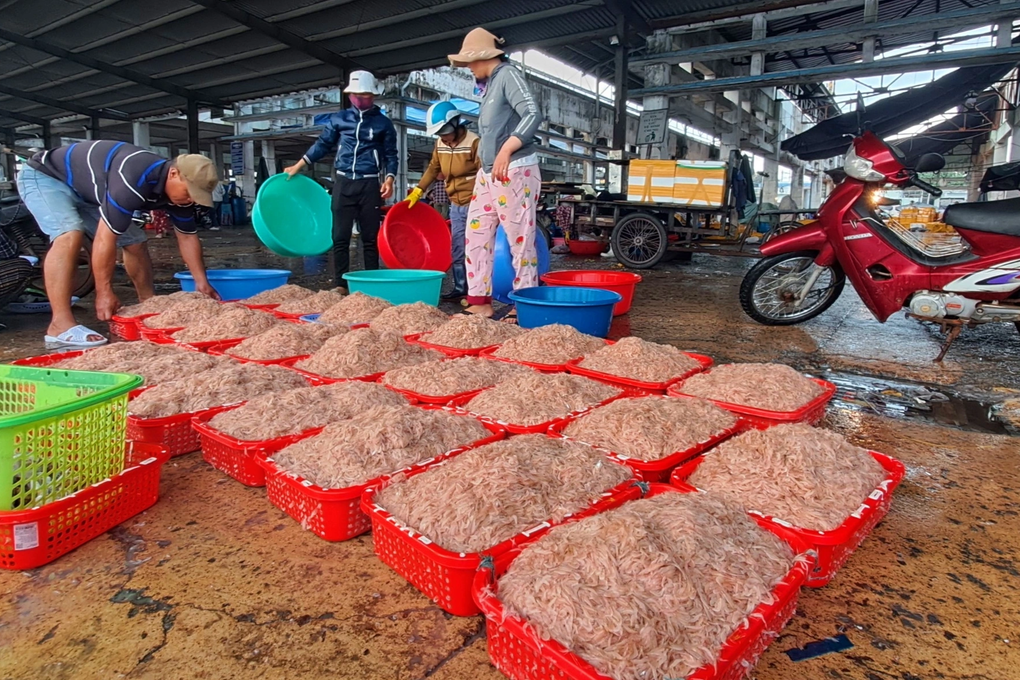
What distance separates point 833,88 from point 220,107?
21493mm

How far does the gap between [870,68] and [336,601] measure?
8.46m

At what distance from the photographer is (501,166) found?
3.59m

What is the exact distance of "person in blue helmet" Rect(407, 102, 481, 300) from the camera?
183 inches

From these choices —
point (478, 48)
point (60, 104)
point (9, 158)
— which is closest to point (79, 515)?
point (478, 48)

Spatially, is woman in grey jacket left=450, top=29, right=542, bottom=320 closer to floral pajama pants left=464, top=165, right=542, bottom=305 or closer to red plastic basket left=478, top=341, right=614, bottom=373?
floral pajama pants left=464, top=165, right=542, bottom=305

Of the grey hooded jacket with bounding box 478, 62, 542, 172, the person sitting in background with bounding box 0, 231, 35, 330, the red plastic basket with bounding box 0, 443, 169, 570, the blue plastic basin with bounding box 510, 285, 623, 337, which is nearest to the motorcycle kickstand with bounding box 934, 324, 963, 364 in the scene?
the blue plastic basin with bounding box 510, 285, 623, 337

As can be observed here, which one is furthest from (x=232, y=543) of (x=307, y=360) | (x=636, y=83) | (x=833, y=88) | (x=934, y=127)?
(x=833, y=88)

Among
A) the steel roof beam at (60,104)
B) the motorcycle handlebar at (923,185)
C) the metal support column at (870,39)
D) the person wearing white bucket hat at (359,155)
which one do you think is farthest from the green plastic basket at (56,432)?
the steel roof beam at (60,104)

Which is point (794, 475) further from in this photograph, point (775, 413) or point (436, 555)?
point (436, 555)

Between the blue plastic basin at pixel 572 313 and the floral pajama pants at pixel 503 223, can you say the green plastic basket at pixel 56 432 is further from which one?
the floral pajama pants at pixel 503 223

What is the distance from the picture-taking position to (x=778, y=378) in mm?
2242

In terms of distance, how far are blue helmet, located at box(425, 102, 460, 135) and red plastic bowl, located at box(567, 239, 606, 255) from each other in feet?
16.3

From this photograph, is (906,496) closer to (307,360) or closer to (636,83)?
(307,360)

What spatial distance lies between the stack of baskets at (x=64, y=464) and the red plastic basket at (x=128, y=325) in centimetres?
185
